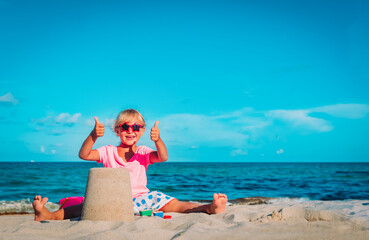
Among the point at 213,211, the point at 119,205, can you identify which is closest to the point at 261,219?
the point at 213,211

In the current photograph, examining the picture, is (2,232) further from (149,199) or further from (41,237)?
(149,199)

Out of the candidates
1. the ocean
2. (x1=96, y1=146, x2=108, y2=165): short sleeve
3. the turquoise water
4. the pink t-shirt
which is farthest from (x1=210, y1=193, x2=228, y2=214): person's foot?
the turquoise water

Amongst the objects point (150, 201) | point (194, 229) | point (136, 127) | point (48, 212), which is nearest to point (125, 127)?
point (136, 127)

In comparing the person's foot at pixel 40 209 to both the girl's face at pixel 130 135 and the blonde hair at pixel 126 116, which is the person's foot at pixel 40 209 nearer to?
the girl's face at pixel 130 135

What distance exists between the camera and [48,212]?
12.6ft

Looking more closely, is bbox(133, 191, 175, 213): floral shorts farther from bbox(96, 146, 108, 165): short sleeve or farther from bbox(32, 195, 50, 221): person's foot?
bbox(32, 195, 50, 221): person's foot

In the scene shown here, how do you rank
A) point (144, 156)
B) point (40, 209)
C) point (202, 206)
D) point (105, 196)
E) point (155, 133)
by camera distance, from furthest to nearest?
point (144, 156)
point (202, 206)
point (155, 133)
point (40, 209)
point (105, 196)

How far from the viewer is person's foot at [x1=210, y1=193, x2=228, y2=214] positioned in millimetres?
4031

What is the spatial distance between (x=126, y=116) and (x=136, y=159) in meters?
0.62

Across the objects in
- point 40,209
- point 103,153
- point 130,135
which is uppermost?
point 130,135

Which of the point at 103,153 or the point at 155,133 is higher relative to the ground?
the point at 155,133

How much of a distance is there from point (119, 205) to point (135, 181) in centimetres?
92

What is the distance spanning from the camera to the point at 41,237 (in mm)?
2846

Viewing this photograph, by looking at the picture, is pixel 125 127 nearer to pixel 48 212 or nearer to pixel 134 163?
pixel 134 163
